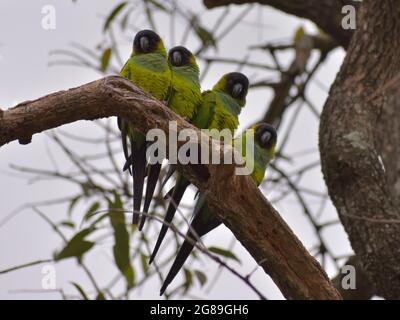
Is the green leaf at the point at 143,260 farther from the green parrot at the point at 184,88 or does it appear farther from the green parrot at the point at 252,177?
the green parrot at the point at 184,88

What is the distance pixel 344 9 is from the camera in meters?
3.52

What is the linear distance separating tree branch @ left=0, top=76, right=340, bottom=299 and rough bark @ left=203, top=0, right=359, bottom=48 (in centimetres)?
149

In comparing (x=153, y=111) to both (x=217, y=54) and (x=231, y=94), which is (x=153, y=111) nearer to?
(x=231, y=94)

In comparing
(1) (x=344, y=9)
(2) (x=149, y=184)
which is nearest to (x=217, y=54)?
(1) (x=344, y=9)

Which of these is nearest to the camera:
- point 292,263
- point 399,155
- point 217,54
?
point 292,263

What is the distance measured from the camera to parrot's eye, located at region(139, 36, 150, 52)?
9.93 feet

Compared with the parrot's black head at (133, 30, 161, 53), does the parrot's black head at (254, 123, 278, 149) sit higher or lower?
lower

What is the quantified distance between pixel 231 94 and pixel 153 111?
0.90 meters

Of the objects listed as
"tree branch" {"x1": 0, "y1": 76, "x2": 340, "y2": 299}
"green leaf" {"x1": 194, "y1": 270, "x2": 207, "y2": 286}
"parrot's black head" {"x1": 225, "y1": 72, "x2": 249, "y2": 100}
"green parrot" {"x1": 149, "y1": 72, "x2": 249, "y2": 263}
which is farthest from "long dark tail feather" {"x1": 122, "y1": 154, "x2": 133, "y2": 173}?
"green leaf" {"x1": 194, "y1": 270, "x2": 207, "y2": 286}

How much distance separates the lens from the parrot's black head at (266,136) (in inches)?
116

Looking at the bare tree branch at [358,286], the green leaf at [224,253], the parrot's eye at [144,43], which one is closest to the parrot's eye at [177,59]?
the parrot's eye at [144,43]

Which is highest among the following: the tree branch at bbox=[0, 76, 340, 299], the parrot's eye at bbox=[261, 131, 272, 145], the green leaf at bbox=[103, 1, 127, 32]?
the green leaf at bbox=[103, 1, 127, 32]

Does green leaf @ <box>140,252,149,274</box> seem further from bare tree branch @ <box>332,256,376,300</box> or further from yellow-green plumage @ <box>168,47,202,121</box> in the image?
yellow-green plumage @ <box>168,47,202,121</box>

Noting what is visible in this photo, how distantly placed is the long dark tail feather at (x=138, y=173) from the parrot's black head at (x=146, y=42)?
42 centimetres
